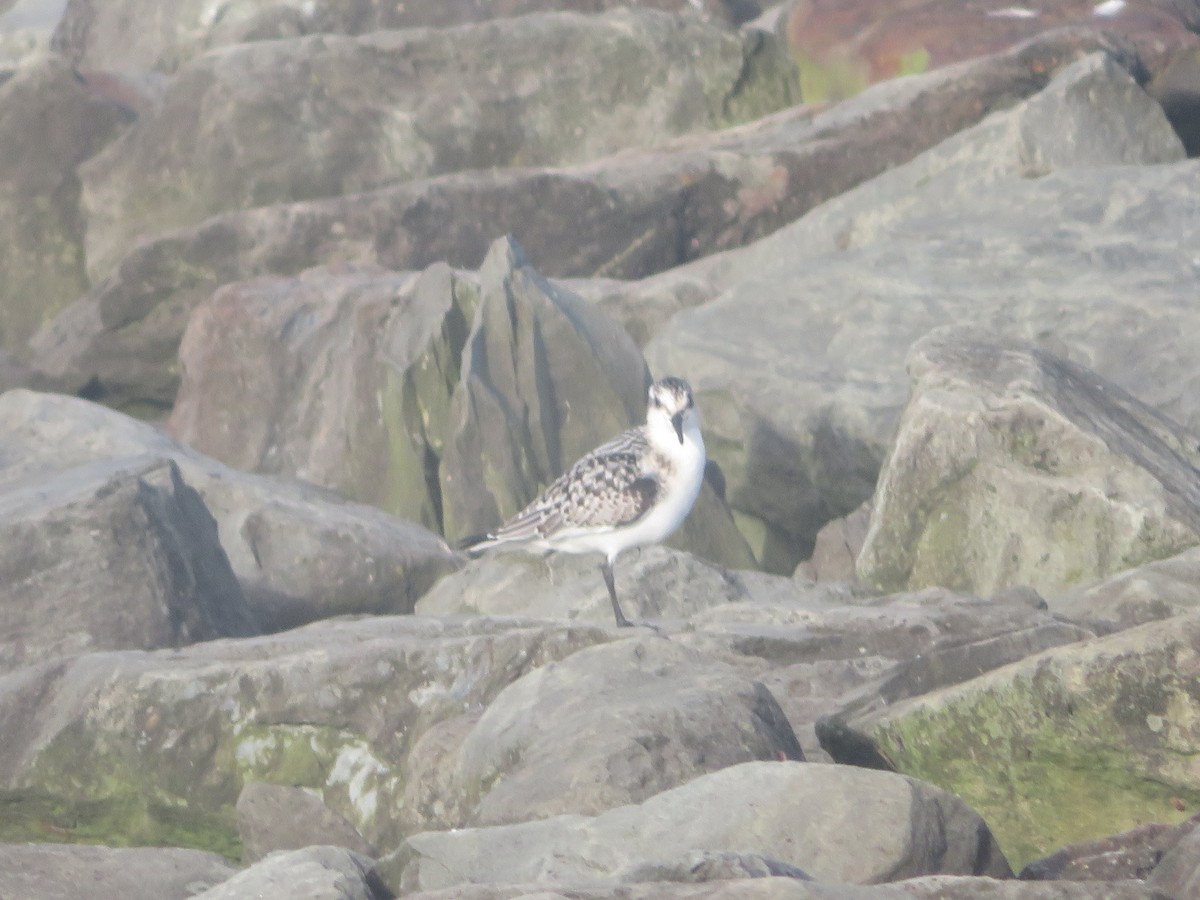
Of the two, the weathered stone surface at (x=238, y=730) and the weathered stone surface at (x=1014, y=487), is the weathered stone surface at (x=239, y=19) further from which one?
the weathered stone surface at (x=238, y=730)

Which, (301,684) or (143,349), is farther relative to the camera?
(143,349)

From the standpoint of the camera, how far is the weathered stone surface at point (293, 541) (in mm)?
10969

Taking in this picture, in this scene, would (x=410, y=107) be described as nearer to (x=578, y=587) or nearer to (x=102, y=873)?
(x=578, y=587)

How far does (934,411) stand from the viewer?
388 inches

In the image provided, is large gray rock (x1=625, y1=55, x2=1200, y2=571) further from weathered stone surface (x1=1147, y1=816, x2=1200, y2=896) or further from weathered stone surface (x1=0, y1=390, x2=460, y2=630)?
weathered stone surface (x1=1147, y1=816, x2=1200, y2=896)

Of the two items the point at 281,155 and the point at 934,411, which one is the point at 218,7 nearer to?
the point at 281,155

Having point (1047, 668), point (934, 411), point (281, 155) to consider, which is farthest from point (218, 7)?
point (1047, 668)

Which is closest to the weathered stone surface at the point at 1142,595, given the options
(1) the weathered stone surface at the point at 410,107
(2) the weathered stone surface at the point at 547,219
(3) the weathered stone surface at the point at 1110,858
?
(3) the weathered stone surface at the point at 1110,858

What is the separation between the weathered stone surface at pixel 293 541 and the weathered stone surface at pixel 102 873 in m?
4.33

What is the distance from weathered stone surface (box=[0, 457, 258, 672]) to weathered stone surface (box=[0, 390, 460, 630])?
94 cm

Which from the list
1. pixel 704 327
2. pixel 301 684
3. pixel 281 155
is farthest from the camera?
pixel 281 155

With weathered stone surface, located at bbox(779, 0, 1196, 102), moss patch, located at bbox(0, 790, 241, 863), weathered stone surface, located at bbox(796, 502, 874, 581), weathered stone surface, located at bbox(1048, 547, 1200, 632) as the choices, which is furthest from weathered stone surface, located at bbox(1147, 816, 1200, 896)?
weathered stone surface, located at bbox(779, 0, 1196, 102)

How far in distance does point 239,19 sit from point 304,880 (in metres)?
23.1

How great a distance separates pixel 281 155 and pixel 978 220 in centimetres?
848
